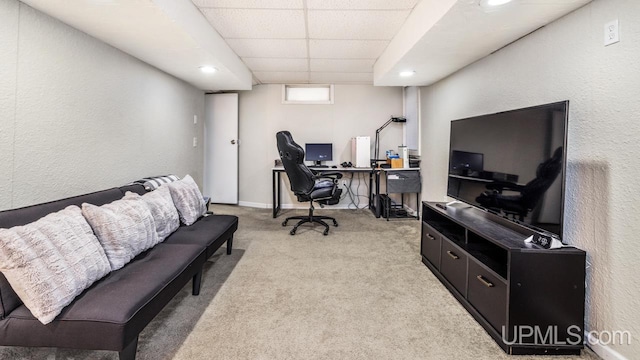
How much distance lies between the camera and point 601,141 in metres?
1.52

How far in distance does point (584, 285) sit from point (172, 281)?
2193 mm

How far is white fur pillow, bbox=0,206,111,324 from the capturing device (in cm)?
116

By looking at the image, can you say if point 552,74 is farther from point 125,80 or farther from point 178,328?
point 125,80

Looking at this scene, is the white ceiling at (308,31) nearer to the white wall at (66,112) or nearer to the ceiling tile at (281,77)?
the white wall at (66,112)

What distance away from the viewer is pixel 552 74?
1.85 m

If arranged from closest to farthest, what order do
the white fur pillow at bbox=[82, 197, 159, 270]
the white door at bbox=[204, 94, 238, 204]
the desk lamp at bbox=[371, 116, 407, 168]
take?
the white fur pillow at bbox=[82, 197, 159, 270]
the desk lamp at bbox=[371, 116, 407, 168]
the white door at bbox=[204, 94, 238, 204]

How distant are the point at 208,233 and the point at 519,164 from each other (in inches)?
90.7

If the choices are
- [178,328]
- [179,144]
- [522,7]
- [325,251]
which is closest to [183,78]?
[179,144]

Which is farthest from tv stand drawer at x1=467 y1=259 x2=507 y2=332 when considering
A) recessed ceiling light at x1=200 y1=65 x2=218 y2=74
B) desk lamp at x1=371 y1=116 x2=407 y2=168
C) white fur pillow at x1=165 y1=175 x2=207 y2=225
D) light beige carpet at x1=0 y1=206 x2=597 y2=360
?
recessed ceiling light at x1=200 y1=65 x2=218 y2=74

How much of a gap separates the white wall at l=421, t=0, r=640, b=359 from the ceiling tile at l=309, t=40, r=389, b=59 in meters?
1.50

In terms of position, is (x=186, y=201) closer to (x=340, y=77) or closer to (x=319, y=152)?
(x=319, y=152)

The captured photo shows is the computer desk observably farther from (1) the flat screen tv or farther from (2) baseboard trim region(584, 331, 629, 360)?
(2) baseboard trim region(584, 331, 629, 360)

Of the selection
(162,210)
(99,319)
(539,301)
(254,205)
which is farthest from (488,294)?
(254,205)

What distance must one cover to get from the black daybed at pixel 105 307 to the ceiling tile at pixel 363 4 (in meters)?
2.13
